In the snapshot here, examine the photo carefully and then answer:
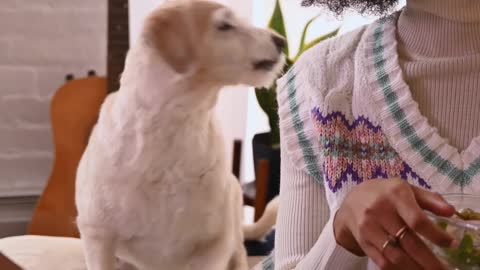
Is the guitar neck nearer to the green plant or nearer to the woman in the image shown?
the green plant

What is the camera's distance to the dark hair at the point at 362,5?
798mm

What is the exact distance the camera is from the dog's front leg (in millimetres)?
920

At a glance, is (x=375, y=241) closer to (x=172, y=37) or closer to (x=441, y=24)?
(x=441, y=24)

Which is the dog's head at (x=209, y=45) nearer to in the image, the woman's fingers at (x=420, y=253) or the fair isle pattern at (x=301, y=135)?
the fair isle pattern at (x=301, y=135)

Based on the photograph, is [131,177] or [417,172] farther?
[131,177]

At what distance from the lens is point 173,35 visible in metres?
0.85

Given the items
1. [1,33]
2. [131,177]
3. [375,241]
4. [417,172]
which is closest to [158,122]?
[131,177]

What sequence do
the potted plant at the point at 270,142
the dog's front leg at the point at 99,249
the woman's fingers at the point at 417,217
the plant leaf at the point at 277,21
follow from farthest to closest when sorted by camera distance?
the plant leaf at the point at 277,21, the potted plant at the point at 270,142, the dog's front leg at the point at 99,249, the woman's fingers at the point at 417,217

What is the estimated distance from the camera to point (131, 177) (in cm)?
88

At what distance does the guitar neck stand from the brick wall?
22 centimetres

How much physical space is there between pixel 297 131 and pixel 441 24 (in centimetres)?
18

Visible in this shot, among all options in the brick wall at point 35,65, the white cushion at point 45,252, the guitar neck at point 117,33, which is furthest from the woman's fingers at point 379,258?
the brick wall at point 35,65

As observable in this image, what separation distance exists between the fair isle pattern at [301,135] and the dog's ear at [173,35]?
0.14 meters

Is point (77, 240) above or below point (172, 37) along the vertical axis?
below
